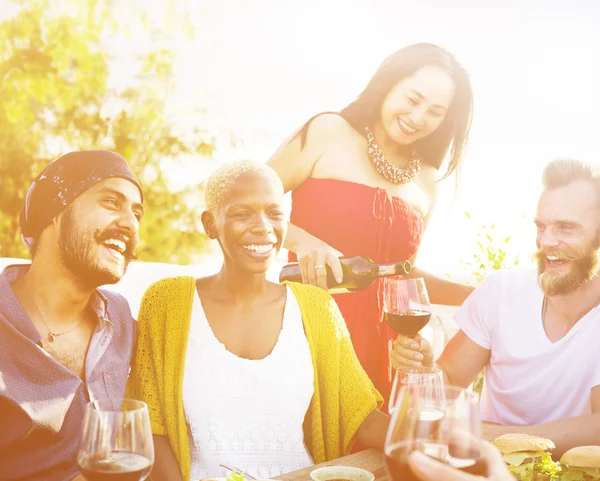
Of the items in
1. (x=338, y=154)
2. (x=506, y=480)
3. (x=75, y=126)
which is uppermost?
(x=75, y=126)

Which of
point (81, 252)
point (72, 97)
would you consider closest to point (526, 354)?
point (81, 252)

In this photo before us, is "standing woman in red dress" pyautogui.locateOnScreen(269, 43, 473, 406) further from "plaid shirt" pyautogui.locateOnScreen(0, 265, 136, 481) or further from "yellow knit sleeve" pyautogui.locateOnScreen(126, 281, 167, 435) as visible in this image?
"plaid shirt" pyautogui.locateOnScreen(0, 265, 136, 481)

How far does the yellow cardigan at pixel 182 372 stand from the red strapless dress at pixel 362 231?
0.53 metres

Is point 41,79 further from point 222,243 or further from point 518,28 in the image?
point 518,28

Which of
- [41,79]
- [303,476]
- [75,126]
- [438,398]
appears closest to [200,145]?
[75,126]

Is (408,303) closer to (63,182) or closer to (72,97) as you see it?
(63,182)

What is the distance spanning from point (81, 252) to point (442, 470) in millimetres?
902

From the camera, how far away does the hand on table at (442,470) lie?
0.57 m

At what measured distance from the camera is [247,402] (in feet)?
4.21

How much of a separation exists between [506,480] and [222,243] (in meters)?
0.85

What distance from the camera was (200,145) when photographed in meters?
2.50

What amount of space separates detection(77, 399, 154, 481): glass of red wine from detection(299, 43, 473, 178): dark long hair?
127 cm

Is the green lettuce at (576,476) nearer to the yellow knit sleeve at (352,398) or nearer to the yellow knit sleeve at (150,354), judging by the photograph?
the yellow knit sleeve at (352,398)

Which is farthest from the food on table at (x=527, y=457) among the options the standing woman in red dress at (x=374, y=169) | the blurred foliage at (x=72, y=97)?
the blurred foliage at (x=72, y=97)
